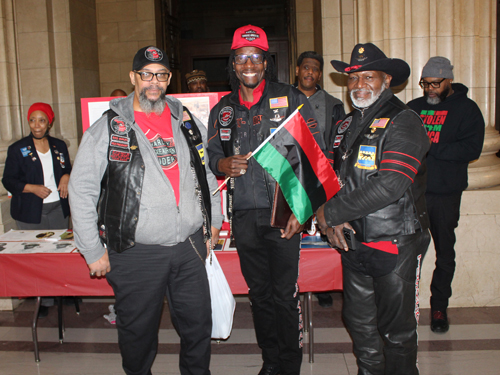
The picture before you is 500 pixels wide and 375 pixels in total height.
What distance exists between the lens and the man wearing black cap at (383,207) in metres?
2.24

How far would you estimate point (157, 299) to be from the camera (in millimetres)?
2436

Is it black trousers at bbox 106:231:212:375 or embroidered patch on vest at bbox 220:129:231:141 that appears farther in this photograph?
embroidered patch on vest at bbox 220:129:231:141

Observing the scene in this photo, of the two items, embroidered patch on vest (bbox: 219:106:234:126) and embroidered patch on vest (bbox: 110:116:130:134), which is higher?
embroidered patch on vest (bbox: 219:106:234:126)

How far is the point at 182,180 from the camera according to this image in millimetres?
2443

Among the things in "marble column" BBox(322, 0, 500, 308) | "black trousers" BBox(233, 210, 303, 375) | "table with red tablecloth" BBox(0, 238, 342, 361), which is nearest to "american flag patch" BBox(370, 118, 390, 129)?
"black trousers" BBox(233, 210, 303, 375)

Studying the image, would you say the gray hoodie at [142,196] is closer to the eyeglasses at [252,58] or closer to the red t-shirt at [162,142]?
the red t-shirt at [162,142]

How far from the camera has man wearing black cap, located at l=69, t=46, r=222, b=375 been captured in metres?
2.30

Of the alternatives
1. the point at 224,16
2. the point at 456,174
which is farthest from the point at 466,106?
the point at 224,16

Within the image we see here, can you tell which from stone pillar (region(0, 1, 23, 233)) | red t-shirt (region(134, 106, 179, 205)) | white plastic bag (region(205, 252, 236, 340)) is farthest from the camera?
stone pillar (region(0, 1, 23, 233))

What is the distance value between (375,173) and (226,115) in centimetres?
102

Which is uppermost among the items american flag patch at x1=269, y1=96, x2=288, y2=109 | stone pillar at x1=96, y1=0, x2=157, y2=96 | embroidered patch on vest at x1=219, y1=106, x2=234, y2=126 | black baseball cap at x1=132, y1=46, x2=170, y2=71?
stone pillar at x1=96, y1=0, x2=157, y2=96

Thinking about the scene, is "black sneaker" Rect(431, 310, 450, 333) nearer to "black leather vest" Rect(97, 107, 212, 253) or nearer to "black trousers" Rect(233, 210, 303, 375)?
"black trousers" Rect(233, 210, 303, 375)

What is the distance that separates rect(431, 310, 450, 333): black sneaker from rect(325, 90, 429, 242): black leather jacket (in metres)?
1.58

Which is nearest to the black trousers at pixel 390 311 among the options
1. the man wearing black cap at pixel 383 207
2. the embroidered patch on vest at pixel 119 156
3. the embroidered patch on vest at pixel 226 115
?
the man wearing black cap at pixel 383 207
